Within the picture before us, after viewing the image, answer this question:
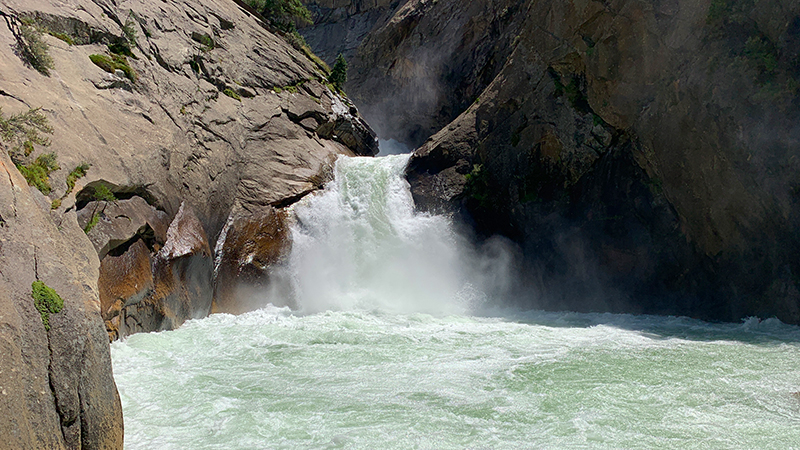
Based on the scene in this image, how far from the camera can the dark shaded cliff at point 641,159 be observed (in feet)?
43.8

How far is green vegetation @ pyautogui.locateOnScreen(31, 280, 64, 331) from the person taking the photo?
5.29m

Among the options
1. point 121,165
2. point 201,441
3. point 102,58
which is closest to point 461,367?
point 201,441

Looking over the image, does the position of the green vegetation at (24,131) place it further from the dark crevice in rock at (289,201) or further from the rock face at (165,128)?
the dark crevice in rock at (289,201)

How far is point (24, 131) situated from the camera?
29.0 ft

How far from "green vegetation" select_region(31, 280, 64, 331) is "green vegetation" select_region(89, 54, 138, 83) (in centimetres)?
1024

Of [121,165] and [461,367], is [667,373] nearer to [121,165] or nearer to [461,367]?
[461,367]

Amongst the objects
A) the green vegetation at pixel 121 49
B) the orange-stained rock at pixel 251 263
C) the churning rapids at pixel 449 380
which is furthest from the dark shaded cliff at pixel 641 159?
the green vegetation at pixel 121 49

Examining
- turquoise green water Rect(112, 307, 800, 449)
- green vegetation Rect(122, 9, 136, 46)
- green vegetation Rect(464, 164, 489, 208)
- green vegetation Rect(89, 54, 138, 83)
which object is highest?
green vegetation Rect(122, 9, 136, 46)

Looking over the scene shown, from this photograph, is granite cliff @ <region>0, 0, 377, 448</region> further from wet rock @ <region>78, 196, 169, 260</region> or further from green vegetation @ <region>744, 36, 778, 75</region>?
green vegetation @ <region>744, 36, 778, 75</region>

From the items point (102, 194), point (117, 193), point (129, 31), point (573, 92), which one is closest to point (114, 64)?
point (129, 31)

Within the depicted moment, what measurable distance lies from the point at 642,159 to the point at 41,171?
15768 millimetres

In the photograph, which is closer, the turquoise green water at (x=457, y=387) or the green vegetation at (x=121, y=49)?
the turquoise green water at (x=457, y=387)

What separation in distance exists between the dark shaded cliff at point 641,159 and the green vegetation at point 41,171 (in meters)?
13.2

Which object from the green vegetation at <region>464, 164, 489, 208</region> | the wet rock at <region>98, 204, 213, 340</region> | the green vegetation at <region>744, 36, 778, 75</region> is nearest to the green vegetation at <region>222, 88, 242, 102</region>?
the wet rock at <region>98, 204, 213, 340</region>
